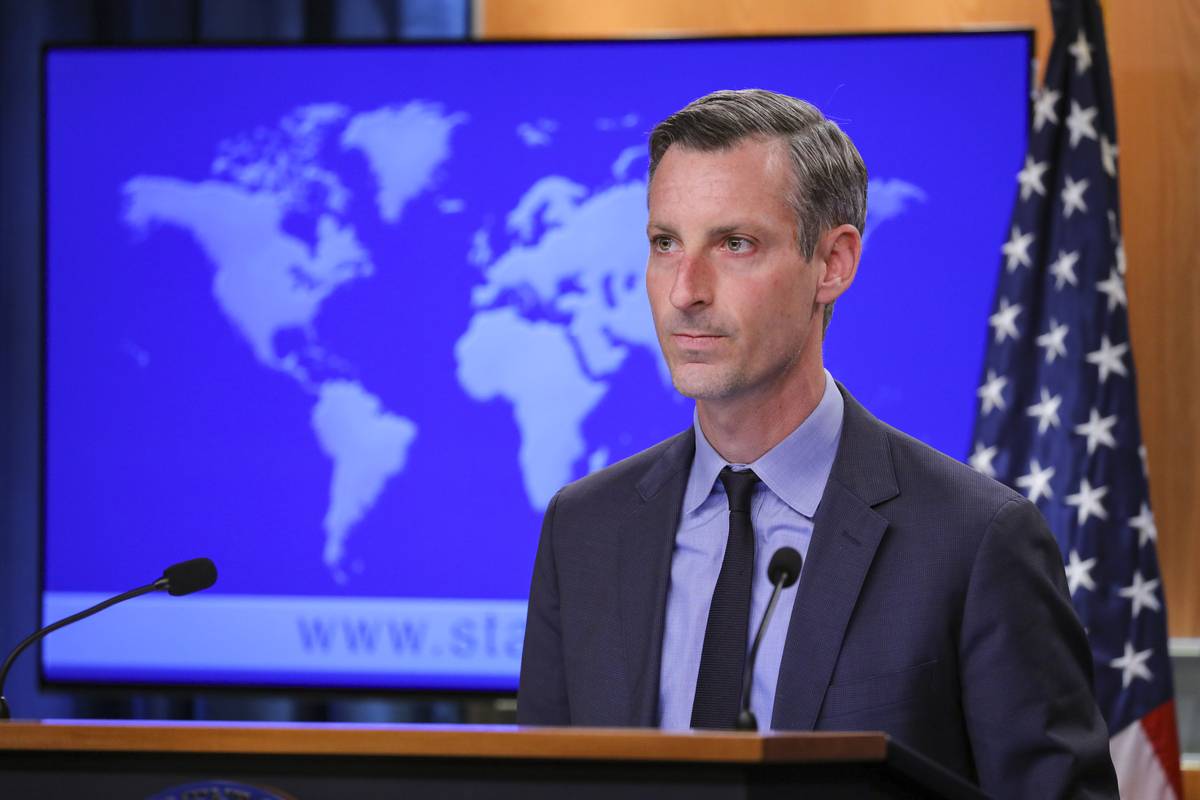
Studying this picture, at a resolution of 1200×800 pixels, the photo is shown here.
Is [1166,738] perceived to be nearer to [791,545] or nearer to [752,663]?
[791,545]

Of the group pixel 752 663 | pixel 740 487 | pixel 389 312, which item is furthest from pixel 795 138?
pixel 389 312

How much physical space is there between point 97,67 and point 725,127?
10.2 ft

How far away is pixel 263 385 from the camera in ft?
14.9

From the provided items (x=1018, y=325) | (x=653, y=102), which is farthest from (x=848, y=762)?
(x=653, y=102)

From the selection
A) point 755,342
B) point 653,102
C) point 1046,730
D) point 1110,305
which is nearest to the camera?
point 1046,730

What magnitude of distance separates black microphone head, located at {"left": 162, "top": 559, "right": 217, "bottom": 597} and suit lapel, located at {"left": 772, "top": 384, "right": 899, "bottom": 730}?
0.85 metres

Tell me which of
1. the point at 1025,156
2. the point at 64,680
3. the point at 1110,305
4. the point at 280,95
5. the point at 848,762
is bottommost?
the point at 64,680

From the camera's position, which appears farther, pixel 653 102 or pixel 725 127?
pixel 653 102

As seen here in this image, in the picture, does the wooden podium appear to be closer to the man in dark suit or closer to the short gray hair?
the man in dark suit

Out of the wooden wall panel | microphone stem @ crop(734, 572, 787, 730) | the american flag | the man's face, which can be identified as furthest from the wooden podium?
the wooden wall panel

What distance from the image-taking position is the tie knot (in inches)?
87.7

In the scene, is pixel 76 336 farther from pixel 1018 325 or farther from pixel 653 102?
pixel 1018 325

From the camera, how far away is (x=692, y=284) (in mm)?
2184

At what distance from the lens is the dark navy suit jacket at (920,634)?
6.57ft
